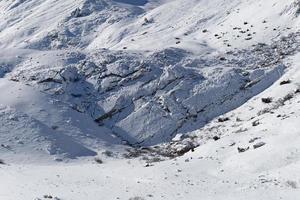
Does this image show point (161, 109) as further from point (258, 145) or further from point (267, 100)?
point (258, 145)

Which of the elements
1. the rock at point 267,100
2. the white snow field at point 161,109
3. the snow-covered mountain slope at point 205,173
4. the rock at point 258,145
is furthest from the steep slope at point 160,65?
the rock at point 258,145

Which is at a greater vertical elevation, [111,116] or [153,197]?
[153,197]

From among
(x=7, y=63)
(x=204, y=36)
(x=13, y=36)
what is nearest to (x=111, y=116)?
(x=7, y=63)

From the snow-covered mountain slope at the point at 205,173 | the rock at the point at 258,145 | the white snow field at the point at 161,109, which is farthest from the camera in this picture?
the rock at the point at 258,145

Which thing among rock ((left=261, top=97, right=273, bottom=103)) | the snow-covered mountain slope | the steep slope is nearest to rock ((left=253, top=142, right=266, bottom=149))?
the snow-covered mountain slope

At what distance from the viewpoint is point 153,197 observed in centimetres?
2964

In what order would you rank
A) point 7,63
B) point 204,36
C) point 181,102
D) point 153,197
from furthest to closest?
point 204,36 < point 7,63 < point 181,102 < point 153,197

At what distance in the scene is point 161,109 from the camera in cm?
5266

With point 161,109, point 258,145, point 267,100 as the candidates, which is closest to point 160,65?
point 161,109

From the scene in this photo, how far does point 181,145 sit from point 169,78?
11.1 metres

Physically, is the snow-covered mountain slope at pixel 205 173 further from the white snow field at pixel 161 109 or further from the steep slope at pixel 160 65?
the steep slope at pixel 160 65

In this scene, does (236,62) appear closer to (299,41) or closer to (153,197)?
(299,41)

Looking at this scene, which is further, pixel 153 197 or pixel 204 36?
pixel 204 36

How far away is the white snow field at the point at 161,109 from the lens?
32.6 metres
